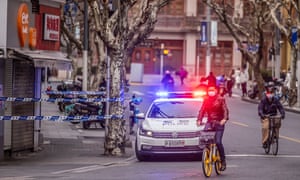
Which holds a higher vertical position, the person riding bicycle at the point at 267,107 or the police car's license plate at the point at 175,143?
the person riding bicycle at the point at 267,107

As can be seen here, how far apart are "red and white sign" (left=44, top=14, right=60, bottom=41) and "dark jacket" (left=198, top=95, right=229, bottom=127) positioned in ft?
19.6

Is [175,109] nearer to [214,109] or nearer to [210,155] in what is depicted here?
[214,109]

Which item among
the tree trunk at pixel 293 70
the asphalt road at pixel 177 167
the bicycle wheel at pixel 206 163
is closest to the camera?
the bicycle wheel at pixel 206 163

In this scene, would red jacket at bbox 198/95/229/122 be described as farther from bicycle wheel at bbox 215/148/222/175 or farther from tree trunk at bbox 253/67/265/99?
tree trunk at bbox 253/67/265/99

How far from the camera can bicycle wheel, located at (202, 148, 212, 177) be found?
14406 mm

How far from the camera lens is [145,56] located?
3492 inches

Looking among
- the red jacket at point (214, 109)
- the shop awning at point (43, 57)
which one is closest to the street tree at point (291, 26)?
the shop awning at point (43, 57)

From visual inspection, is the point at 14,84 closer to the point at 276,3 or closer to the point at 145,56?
the point at 276,3

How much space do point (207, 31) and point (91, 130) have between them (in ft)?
107

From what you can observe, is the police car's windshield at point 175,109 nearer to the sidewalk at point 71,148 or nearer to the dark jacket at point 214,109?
the sidewalk at point 71,148

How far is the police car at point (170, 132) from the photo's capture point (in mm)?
17766

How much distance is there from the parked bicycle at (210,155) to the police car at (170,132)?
2748 mm

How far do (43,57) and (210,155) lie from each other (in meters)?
5.01

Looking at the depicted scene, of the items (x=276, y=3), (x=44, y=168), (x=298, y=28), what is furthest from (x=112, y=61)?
(x=276, y=3)
